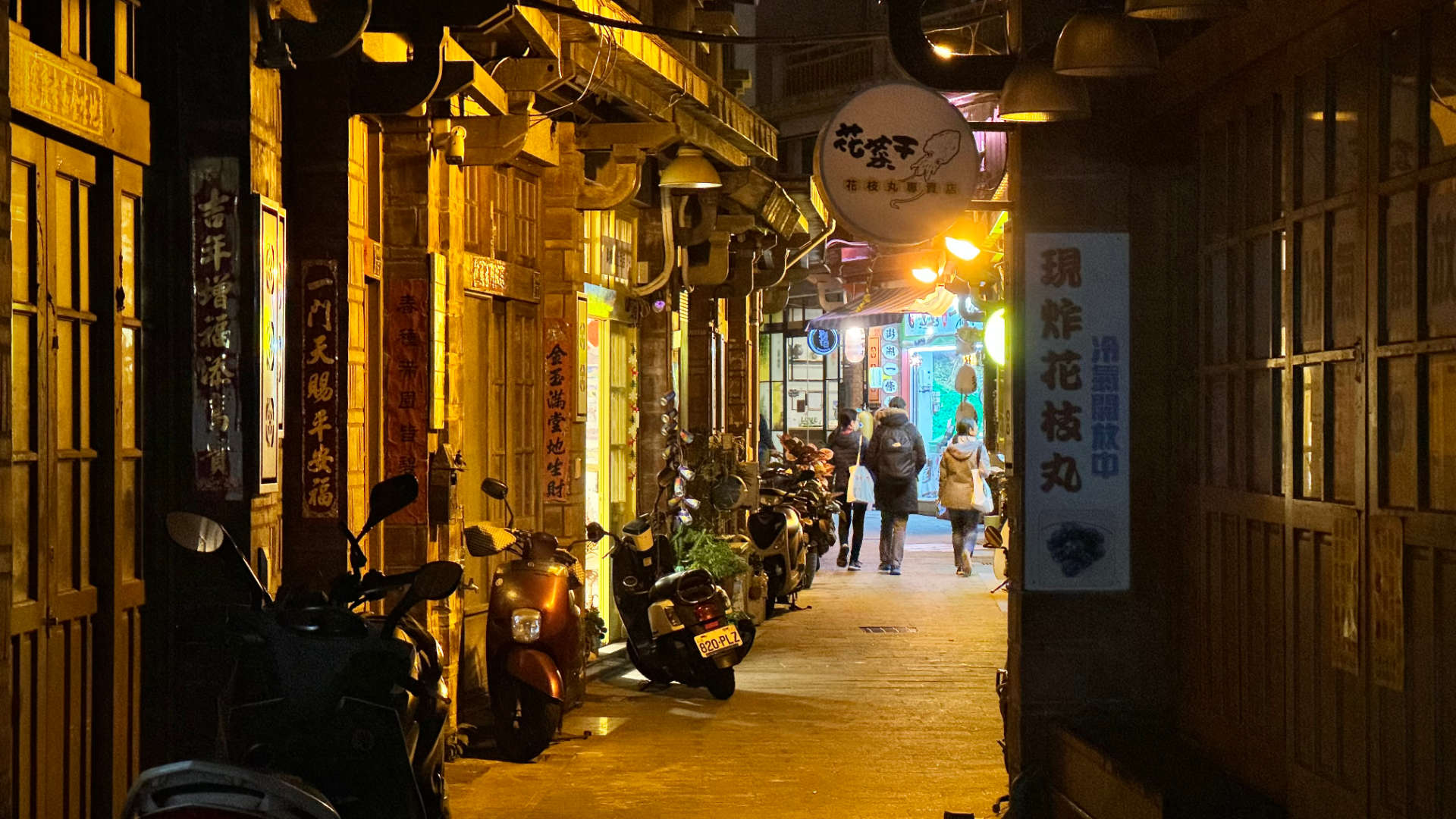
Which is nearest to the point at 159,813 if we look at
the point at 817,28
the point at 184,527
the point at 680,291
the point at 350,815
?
the point at 350,815

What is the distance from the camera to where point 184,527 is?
16.1 ft

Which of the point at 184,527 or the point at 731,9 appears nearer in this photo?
the point at 184,527

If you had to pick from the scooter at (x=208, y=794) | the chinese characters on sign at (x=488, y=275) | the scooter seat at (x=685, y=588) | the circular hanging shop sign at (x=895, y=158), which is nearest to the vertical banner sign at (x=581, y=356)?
the chinese characters on sign at (x=488, y=275)

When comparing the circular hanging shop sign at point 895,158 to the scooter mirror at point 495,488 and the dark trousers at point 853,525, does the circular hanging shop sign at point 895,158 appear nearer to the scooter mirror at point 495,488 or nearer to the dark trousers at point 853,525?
the scooter mirror at point 495,488

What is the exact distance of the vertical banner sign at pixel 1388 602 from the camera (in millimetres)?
4898

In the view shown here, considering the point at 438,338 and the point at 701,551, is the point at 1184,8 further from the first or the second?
the point at 701,551

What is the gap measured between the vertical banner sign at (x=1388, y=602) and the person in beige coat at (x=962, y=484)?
1593 centimetres

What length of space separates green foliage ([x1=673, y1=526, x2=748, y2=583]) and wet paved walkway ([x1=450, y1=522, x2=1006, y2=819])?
85cm

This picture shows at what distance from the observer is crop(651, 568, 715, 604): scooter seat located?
12.1 metres

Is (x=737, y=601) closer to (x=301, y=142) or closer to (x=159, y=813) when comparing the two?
(x=301, y=142)

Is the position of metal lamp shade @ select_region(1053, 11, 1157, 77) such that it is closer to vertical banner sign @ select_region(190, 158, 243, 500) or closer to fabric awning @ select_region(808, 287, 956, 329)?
vertical banner sign @ select_region(190, 158, 243, 500)

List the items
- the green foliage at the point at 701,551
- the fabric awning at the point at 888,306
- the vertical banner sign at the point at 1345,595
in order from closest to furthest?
the vertical banner sign at the point at 1345,595 < the green foliage at the point at 701,551 < the fabric awning at the point at 888,306

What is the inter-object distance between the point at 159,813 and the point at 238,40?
13.1 feet

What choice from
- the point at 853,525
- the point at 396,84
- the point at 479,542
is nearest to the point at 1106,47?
the point at 396,84
